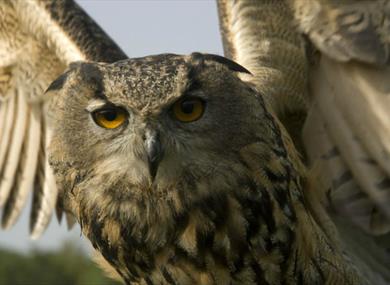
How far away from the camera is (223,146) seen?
3.43 meters

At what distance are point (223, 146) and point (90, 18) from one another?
2.14 m

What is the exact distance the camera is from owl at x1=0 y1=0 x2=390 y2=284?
3330mm

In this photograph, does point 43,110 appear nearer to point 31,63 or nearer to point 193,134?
point 31,63

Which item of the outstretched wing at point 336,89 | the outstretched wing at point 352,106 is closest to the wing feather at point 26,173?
the outstretched wing at point 336,89

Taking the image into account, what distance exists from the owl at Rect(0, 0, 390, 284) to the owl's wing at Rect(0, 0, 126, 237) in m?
0.98

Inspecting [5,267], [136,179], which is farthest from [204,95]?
[5,267]

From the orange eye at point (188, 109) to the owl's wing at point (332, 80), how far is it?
69cm

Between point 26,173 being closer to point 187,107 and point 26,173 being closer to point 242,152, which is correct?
point 242,152

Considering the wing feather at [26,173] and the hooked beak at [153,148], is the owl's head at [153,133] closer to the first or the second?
the hooked beak at [153,148]

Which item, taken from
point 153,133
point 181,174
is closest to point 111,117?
point 153,133

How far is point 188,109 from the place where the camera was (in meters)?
3.29

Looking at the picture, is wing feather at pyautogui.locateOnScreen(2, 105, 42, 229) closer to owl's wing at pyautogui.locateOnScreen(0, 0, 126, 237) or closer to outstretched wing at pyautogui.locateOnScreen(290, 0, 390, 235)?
owl's wing at pyautogui.locateOnScreen(0, 0, 126, 237)

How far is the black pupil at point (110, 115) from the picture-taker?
328 cm

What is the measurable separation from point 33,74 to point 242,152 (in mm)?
2332
